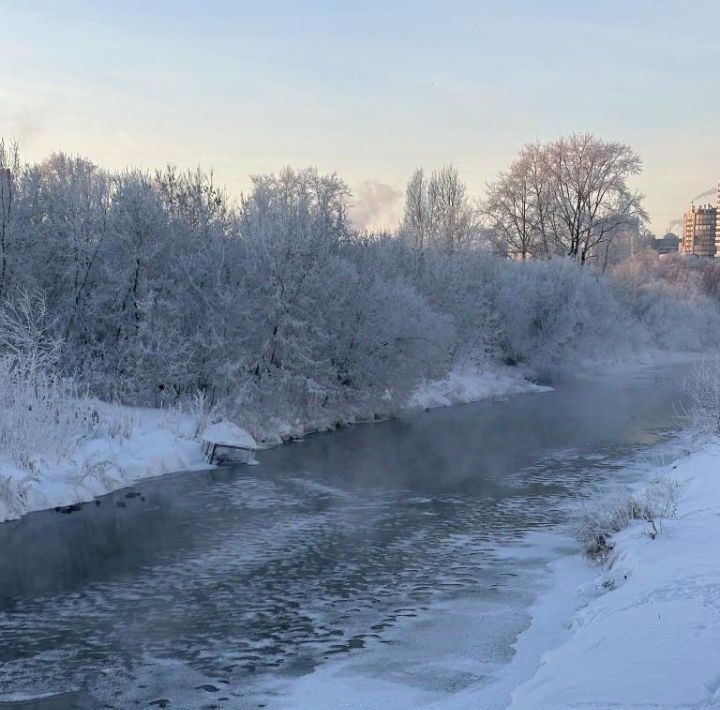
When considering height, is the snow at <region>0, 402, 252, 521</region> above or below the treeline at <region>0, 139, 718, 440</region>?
below

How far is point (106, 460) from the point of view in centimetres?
1742

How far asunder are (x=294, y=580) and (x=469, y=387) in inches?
966

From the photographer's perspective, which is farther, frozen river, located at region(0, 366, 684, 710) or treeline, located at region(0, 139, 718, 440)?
treeline, located at region(0, 139, 718, 440)

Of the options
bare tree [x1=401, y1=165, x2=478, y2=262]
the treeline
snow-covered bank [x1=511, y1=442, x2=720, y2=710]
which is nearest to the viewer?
snow-covered bank [x1=511, y1=442, x2=720, y2=710]

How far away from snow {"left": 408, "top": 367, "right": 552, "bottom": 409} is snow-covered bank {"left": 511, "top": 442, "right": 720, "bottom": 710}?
19.7 meters

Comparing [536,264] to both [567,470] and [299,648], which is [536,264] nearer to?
[567,470]

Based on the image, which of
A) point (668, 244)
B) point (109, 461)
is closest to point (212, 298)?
point (109, 461)

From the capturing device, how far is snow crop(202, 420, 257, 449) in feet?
69.9

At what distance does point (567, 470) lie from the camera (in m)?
18.8

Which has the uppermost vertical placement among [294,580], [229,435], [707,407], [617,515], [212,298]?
[212,298]

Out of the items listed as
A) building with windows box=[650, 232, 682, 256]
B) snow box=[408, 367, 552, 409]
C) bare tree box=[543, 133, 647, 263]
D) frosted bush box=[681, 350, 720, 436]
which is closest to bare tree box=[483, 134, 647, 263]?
bare tree box=[543, 133, 647, 263]

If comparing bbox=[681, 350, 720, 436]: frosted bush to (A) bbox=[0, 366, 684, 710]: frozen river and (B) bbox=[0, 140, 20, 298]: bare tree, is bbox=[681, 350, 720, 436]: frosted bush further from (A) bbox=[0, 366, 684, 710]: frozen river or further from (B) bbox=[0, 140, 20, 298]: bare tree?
(B) bbox=[0, 140, 20, 298]: bare tree

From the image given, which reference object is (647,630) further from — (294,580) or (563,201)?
(563,201)

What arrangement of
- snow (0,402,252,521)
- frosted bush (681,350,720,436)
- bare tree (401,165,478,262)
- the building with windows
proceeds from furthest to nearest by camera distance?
the building with windows
bare tree (401,165,478,262)
frosted bush (681,350,720,436)
snow (0,402,252,521)
